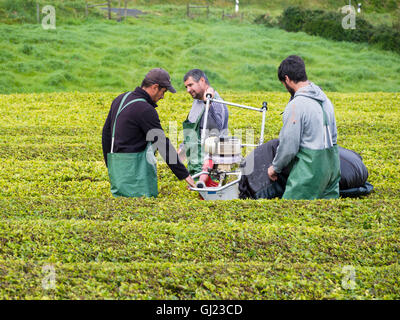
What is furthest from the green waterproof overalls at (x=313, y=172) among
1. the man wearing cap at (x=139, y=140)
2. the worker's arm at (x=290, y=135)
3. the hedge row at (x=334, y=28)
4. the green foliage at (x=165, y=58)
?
the hedge row at (x=334, y=28)

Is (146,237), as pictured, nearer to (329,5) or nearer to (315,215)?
(315,215)

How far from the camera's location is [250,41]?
26656 millimetres

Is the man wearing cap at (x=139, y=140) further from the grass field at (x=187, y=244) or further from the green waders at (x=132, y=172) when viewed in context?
the grass field at (x=187, y=244)

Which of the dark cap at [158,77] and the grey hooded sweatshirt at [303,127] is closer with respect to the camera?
the grey hooded sweatshirt at [303,127]

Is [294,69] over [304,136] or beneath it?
over

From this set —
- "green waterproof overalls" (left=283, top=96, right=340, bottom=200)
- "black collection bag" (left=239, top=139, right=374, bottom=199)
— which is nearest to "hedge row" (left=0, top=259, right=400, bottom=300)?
"green waterproof overalls" (left=283, top=96, right=340, bottom=200)

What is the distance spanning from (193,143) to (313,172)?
2047mm

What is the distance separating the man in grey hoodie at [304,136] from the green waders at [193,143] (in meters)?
1.56

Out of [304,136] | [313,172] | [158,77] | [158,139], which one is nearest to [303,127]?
[304,136]

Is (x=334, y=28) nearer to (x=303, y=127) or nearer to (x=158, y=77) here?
(x=303, y=127)

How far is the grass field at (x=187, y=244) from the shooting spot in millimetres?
3736

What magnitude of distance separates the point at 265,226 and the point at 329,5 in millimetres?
48012

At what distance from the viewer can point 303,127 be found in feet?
18.8
